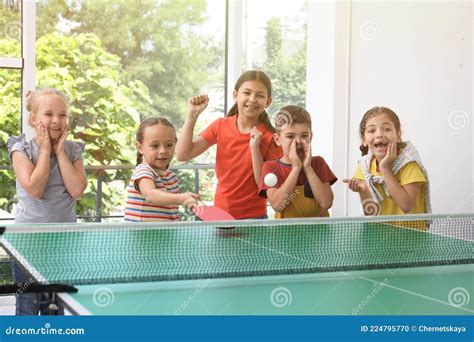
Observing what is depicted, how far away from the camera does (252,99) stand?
3609 millimetres

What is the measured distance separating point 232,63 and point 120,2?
218 cm

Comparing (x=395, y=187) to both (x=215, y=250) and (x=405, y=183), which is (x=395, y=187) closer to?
(x=405, y=183)

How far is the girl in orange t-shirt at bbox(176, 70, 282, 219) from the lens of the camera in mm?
3566

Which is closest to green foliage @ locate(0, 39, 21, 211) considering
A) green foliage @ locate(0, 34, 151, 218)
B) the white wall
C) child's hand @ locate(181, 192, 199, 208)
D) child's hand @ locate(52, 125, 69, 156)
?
green foliage @ locate(0, 34, 151, 218)

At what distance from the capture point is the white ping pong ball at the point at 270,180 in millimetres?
3211

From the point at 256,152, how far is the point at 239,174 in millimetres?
183

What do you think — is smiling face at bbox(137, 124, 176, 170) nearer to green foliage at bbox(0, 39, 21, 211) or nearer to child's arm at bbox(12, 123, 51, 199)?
child's arm at bbox(12, 123, 51, 199)

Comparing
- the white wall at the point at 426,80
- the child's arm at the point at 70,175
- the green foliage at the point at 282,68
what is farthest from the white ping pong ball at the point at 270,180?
the green foliage at the point at 282,68

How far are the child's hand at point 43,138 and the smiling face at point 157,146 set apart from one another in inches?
13.9

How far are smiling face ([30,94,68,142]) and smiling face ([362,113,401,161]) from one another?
1.24 meters

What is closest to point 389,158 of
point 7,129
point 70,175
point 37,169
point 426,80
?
point 70,175

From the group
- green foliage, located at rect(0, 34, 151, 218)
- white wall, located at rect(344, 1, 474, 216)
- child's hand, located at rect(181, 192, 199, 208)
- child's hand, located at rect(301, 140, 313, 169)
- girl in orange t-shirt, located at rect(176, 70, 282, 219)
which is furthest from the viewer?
green foliage, located at rect(0, 34, 151, 218)

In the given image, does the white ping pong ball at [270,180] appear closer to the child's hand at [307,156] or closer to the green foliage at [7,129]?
the child's hand at [307,156]

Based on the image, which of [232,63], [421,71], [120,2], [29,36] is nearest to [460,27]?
[421,71]
